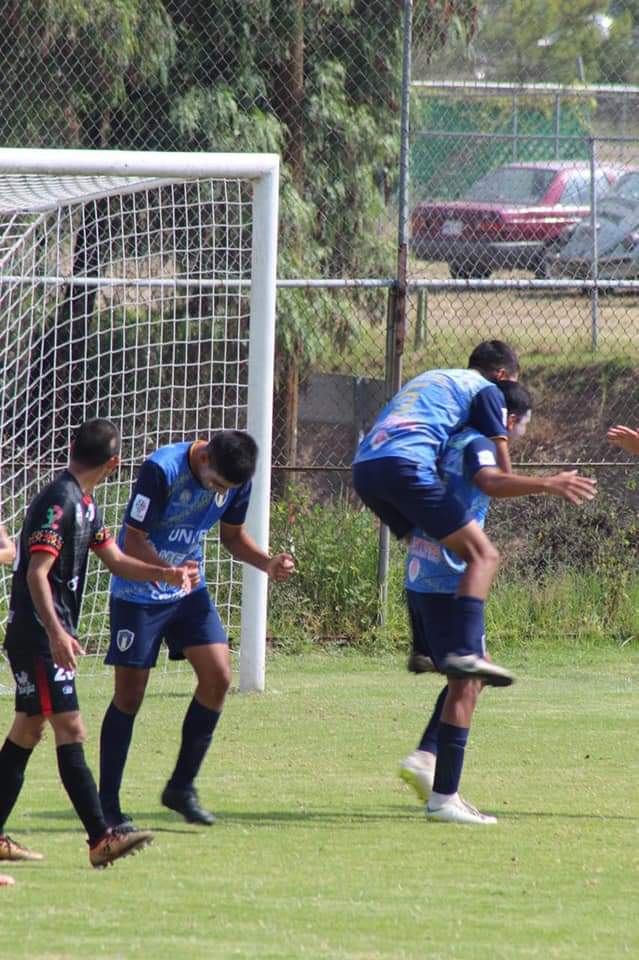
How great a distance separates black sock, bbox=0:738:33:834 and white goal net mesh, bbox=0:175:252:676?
4.34m

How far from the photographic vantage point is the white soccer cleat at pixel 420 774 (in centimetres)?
676

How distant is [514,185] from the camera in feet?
57.0

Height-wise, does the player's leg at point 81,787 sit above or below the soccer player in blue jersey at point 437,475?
below

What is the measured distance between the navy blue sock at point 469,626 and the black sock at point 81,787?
1667mm

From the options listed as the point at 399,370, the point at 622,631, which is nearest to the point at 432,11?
the point at 399,370

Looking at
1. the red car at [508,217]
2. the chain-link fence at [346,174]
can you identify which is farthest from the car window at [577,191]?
the chain-link fence at [346,174]

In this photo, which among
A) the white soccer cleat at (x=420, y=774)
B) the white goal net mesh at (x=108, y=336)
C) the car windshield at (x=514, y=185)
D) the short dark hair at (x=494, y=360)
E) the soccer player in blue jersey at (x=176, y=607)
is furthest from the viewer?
the car windshield at (x=514, y=185)

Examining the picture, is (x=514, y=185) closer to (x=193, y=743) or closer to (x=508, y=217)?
(x=508, y=217)

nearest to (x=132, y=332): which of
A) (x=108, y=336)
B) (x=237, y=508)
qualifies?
(x=108, y=336)

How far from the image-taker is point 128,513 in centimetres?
632

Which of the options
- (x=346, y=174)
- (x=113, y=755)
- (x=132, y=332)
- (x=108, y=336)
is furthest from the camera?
(x=346, y=174)

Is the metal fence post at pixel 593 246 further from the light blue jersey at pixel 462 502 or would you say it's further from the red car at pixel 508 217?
the light blue jersey at pixel 462 502

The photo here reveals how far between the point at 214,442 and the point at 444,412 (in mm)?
1040

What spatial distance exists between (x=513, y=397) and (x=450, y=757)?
1585 millimetres
